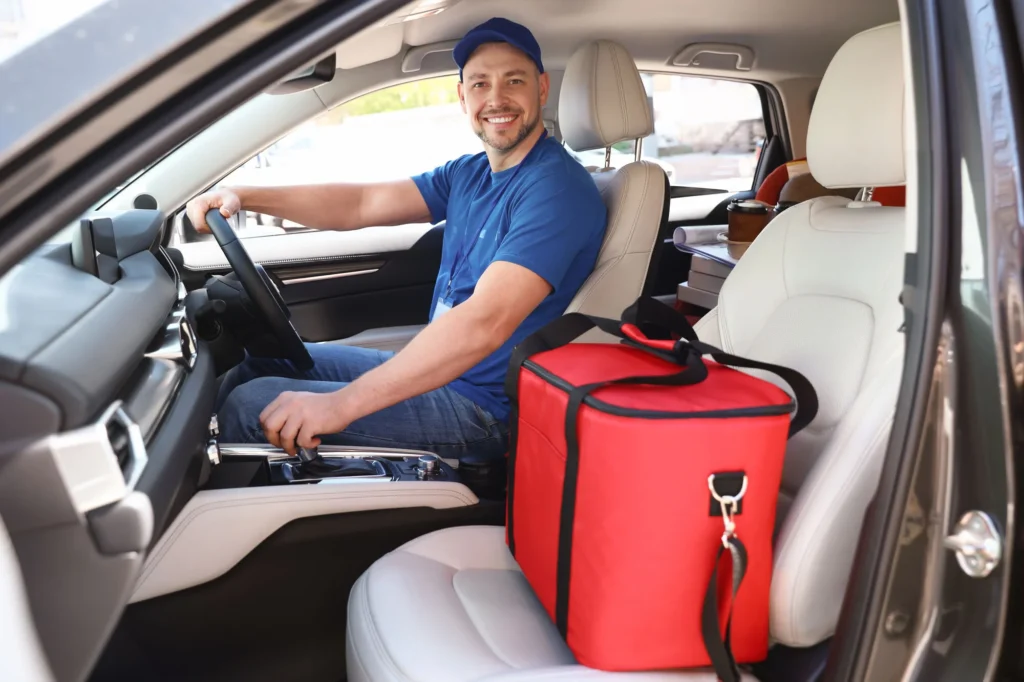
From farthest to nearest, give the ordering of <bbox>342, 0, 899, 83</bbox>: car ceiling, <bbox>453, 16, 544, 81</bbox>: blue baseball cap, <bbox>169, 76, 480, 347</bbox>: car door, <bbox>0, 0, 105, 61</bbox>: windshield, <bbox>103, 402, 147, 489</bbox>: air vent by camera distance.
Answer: <bbox>169, 76, 480, 347</bbox>: car door
<bbox>342, 0, 899, 83</bbox>: car ceiling
<bbox>453, 16, 544, 81</bbox>: blue baseball cap
<bbox>103, 402, 147, 489</bbox>: air vent
<bbox>0, 0, 105, 61</bbox>: windshield

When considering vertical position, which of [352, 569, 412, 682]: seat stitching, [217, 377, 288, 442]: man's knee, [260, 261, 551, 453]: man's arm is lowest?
[352, 569, 412, 682]: seat stitching

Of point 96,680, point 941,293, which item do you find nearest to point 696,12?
point 941,293

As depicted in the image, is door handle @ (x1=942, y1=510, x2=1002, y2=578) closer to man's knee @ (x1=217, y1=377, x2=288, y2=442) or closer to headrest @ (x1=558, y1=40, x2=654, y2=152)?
man's knee @ (x1=217, y1=377, x2=288, y2=442)

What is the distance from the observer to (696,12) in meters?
2.37

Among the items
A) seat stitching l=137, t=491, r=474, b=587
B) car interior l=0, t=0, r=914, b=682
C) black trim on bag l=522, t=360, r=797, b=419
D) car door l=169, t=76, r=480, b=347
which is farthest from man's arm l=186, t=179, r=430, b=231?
black trim on bag l=522, t=360, r=797, b=419

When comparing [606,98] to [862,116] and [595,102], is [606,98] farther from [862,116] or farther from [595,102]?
[862,116]

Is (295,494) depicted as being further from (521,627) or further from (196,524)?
(521,627)

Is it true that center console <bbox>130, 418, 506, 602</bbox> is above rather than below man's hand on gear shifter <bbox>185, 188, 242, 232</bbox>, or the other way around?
below

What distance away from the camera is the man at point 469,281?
152cm

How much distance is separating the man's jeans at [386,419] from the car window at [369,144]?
2.15 ft

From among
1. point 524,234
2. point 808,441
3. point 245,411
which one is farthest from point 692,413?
point 245,411

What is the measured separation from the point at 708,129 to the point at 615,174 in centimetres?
246

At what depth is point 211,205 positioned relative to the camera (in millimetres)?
1793

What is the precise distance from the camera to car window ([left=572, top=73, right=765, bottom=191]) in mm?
3270
